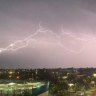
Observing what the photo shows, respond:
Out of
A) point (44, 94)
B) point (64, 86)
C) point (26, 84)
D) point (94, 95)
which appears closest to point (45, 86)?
point (44, 94)

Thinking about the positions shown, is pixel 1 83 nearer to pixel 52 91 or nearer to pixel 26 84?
pixel 26 84

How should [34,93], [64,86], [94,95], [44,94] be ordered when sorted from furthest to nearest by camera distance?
[64,86] < [94,95] < [44,94] < [34,93]

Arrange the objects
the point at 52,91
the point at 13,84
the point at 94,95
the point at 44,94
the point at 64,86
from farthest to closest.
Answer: the point at 64,86, the point at 52,91, the point at 94,95, the point at 13,84, the point at 44,94

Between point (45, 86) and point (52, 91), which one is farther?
point (52, 91)

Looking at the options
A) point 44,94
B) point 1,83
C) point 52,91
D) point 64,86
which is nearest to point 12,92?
point 44,94

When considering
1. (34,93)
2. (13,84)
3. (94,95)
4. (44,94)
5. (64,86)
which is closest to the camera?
(34,93)

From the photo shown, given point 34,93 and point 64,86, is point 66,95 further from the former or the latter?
point 34,93

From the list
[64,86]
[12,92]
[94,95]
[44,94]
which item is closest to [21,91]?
[12,92]

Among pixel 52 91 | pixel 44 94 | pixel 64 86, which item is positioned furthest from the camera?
pixel 64 86

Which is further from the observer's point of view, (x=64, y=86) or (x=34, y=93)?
(x=64, y=86)
